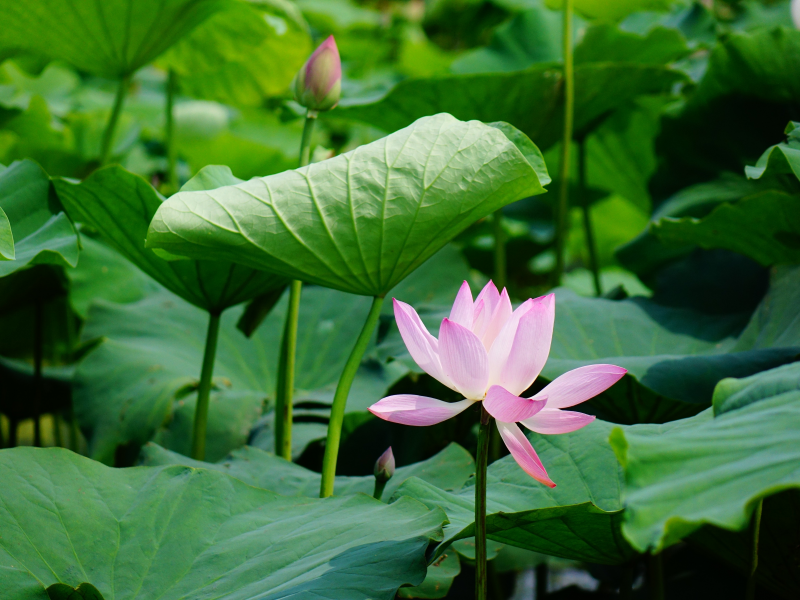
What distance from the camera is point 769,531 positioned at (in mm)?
780

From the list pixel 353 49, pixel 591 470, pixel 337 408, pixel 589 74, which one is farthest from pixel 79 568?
pixel 353 49

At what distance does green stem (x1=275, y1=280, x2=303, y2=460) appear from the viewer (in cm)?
94

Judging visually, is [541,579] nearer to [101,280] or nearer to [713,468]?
[713,468]

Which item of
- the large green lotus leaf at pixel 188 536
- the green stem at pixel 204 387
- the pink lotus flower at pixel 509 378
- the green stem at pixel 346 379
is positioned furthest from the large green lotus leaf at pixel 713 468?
the green stem at pixel 204 387

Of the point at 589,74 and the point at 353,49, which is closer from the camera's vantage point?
the point at 589,74

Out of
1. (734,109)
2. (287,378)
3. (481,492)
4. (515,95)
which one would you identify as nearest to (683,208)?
(734,109)

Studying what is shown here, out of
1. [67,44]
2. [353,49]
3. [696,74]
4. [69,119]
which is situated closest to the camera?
[67,44]

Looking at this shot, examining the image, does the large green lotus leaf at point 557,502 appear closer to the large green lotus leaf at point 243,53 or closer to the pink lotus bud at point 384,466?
the pink lotus bud at point 384,466

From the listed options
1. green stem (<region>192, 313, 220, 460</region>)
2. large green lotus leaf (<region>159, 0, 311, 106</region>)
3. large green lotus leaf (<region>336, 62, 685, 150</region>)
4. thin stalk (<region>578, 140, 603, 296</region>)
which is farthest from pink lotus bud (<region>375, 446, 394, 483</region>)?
large green lotus leaf (<region>159, 0, 311, 106</region>)

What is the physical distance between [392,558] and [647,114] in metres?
1.40

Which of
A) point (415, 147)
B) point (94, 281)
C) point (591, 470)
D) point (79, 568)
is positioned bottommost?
point (79, 568)

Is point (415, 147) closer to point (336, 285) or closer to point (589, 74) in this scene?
point (336, 285)

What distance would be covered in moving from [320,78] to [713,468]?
65 cm

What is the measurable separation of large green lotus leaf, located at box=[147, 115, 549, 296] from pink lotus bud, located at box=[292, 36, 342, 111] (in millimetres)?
175
